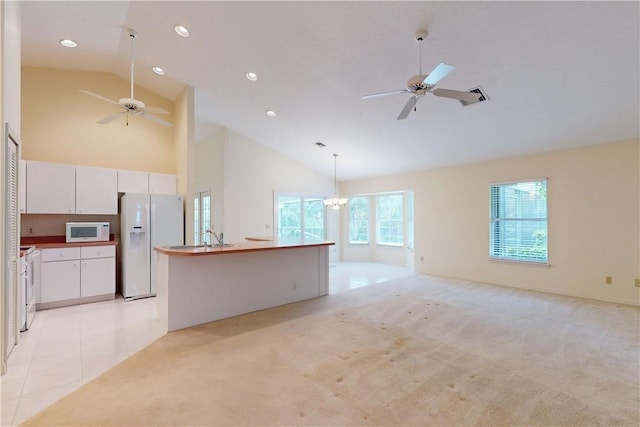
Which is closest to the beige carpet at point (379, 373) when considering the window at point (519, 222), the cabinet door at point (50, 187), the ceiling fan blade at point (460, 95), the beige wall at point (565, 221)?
the beige wall at point (565, 221)

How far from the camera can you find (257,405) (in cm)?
206

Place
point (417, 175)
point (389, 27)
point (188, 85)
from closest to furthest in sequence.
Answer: point (389, 27) → point (188, 85) → point (417, 175)

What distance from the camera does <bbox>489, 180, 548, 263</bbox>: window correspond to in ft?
17.7

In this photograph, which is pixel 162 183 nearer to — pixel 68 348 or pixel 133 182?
pixel 133 182

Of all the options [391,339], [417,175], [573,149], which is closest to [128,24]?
[391,339]

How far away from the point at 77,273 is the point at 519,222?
7.44m

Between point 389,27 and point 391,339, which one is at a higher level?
point 389,27

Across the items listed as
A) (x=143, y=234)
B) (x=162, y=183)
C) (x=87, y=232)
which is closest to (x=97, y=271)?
(x=87, y=232)

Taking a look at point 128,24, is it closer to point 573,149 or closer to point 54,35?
point 54,35

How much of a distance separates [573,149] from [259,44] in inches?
206

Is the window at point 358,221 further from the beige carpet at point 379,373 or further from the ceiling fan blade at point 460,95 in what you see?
the ceiling fan blade at point 460,95

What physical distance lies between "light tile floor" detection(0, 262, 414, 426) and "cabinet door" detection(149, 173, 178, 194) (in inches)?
72.7

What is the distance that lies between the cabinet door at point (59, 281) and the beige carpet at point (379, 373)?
2.26 m

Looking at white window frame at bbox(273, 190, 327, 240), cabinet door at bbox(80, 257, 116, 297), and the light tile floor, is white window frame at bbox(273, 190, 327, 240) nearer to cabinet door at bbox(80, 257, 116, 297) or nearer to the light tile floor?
the light tile floor
